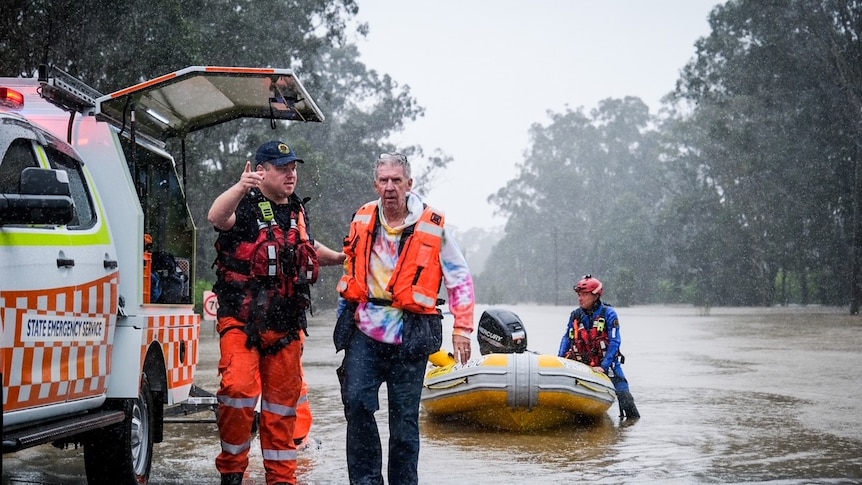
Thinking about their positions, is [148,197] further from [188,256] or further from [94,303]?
[94,303]

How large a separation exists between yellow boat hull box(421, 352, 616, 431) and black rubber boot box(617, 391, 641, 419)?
2.36ft

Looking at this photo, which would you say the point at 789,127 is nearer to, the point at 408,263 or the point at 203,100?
the point at 203,100

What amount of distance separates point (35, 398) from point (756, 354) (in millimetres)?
19915

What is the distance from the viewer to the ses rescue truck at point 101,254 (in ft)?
16.1

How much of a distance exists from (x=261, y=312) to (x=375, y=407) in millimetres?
790

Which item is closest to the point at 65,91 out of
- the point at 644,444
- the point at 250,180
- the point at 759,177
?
the point at 250,180

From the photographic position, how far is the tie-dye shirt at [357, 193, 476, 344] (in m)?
5.91

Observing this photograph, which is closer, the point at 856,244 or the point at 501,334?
the point at 501,334

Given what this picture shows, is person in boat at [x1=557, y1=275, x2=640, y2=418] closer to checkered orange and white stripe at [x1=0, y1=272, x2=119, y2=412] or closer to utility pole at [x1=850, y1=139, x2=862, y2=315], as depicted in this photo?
checkered orange and white stripe at [x1=0, y1=272, x2=119, y2=412]

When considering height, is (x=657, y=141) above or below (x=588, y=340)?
above

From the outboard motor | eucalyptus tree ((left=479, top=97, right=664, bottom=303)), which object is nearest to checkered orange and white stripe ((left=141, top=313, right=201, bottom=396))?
the outboard motor

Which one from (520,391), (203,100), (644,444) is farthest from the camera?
(520,391)

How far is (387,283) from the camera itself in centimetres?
597

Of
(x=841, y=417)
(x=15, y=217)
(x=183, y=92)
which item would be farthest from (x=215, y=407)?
(x=841, y=417)
